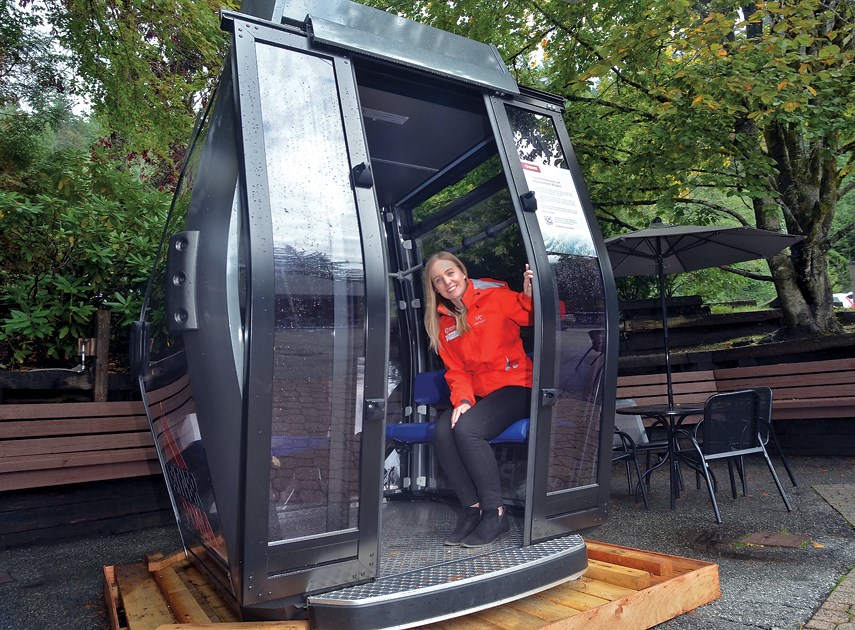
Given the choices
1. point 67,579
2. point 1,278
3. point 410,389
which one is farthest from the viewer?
point 1,278

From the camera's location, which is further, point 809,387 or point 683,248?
point 809,387

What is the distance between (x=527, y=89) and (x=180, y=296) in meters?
1.98

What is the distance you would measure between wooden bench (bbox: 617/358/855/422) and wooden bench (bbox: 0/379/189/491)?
15.5 feet

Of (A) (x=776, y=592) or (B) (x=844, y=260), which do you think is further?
(B) (x=844, y=260)

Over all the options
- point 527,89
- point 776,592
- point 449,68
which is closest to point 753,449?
point 776,592

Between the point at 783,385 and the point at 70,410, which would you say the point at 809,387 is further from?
the point at 70,410

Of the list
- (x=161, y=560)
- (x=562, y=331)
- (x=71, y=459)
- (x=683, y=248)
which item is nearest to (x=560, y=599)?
(x=562, y=331)

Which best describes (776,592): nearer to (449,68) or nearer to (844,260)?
Result: (449,68)

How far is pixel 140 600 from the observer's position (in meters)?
2.86

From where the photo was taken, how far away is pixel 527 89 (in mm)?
3328

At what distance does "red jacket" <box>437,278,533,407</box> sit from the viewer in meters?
3.43

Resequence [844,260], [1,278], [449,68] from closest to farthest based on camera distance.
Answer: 1. [449,68]
2. [1,278]
3. [844,260]

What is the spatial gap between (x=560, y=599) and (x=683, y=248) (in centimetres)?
444

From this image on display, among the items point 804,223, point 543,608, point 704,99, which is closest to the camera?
point 543,608
